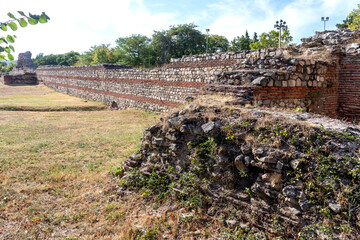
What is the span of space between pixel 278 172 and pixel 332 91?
16.9ft

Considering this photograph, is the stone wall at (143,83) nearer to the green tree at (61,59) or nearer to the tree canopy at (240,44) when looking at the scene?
the tree canopy at (240,44)

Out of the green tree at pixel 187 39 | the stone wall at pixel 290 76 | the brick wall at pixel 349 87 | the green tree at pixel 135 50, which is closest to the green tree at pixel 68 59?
the green tree at pixel 135 50

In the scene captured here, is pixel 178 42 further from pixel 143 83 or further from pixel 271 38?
pixel 143 83

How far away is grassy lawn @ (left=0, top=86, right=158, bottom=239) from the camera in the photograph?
386cm

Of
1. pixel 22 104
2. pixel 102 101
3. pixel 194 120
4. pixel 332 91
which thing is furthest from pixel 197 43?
pixel 194 120

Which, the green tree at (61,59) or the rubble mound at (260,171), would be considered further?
the green tree at (61,59)

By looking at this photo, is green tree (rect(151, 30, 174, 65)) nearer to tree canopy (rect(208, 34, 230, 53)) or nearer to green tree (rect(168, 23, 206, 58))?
green tree (rect(168, 23, 206, 58))

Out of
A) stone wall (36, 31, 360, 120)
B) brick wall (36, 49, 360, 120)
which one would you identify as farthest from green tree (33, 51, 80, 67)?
stone wall (36, 31, 360, 120)

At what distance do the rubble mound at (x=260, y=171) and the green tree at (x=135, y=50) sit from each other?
3376 centimetres

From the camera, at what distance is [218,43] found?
141 ft

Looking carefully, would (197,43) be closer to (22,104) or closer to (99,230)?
(22,104)

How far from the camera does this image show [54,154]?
7012mm

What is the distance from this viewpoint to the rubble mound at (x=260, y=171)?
2.80 meters

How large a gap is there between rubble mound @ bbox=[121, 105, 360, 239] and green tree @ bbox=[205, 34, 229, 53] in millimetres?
38867
